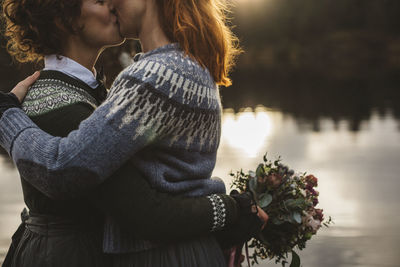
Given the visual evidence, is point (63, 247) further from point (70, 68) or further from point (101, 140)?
point (70, 68)

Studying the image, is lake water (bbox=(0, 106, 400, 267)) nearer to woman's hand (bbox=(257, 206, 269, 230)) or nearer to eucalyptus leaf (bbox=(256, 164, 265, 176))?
eucalyptus leaf (bbox=(256, 164, 265, 176))

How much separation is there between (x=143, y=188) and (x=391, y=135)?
11.8 metres

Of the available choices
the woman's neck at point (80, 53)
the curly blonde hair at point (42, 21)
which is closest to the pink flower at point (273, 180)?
the woman's neck at point (80, 53)

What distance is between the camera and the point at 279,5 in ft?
196

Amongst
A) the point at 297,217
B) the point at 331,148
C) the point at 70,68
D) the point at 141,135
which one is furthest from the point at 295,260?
the point at 331,148

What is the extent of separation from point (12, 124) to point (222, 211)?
731 mm

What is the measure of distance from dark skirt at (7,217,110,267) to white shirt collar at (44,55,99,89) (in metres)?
0.51

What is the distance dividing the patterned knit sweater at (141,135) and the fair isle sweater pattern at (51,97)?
0.07 metres

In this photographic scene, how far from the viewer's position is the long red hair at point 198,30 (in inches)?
76.4

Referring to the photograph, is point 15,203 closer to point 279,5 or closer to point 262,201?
point 262,201

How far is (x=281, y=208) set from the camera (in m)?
Answer: 2.36

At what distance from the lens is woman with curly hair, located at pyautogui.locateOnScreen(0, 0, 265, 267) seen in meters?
1.79

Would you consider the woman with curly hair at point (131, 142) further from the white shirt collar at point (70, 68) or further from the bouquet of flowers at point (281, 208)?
the bouquet of flowers at point (281, 208)

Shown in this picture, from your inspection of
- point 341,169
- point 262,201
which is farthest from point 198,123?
point 341,169
